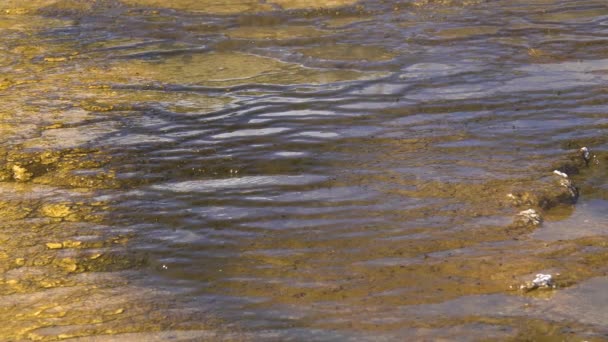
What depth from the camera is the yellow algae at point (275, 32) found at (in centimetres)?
864

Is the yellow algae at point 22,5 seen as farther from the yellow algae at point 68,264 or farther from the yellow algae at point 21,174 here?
the yellow algae at point 68,264

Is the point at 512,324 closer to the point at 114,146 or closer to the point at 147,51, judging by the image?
the point at 114,146

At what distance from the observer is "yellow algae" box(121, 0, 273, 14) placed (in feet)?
32.7

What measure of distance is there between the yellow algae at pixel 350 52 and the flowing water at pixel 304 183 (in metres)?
0.03

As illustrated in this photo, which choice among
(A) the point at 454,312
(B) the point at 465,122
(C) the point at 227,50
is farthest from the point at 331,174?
(C) the point at 227,50

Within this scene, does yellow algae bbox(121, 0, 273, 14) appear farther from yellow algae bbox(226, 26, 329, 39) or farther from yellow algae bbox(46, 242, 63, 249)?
yellow algae bbox(46, 242, 63, 249)

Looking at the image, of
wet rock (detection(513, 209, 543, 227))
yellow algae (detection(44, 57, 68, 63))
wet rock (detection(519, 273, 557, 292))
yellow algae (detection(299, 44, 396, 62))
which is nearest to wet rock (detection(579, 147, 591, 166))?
wet rock (detection(513, 209, 543, 227))

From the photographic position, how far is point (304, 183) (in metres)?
4.96

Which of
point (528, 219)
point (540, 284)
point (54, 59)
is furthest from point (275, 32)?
point (540, 284)

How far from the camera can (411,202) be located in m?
4.66

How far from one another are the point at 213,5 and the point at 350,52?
111 inches

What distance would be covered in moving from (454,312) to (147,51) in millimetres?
5223

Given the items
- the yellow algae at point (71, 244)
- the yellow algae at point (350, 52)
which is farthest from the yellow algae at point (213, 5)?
the yellow algae at point (71, 244)

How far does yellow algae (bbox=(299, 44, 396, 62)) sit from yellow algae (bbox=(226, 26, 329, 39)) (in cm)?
56
